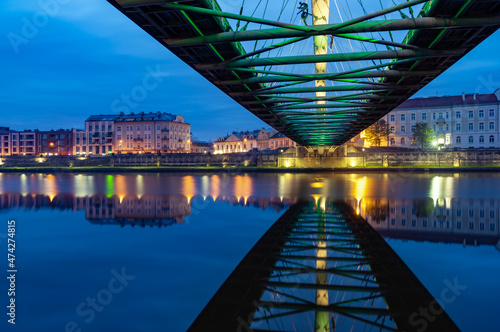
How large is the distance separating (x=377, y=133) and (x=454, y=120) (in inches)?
782

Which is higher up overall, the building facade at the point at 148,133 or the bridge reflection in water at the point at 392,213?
the building facade at the point at 148,133

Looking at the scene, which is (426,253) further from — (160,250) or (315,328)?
(160,250)

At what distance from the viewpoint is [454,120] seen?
3187 inches

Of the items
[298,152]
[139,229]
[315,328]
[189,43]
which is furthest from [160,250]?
[298,152]

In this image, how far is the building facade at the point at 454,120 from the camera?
77688 mm

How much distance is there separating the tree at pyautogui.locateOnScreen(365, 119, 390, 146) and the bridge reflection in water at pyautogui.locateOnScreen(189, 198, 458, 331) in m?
75.7

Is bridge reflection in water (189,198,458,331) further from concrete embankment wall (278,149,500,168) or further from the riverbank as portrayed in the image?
concrete embankment wall (278,149,500,168)

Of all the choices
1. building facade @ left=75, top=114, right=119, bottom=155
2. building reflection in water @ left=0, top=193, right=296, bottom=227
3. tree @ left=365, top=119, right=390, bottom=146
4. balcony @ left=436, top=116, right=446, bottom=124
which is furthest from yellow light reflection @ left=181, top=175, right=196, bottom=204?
building facade @ left=75, top=114, right=119, bottom=155

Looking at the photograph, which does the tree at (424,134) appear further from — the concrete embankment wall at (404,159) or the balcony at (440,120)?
the concrete embankment wall at (404,159)

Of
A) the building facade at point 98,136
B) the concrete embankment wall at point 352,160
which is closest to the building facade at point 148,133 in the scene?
the building facade at point 98,136

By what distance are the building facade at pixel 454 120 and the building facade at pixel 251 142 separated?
121ft

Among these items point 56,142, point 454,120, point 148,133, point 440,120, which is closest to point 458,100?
point 454,120

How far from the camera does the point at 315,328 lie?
419 cm

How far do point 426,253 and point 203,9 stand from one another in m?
7.26
